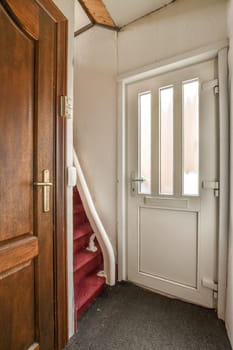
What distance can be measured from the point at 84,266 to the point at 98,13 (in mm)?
2387

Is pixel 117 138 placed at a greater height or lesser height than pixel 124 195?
greater

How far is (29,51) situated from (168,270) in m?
1.89

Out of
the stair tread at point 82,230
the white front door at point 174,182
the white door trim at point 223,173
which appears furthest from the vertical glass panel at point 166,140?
the stair tread at point 82,230

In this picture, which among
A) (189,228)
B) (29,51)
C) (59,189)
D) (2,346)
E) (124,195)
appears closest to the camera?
(2,346)

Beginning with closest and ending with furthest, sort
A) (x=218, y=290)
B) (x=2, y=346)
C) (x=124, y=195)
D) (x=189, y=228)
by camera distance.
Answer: (x=2, y=346) → (x=218, y=290) → (x=189, y=228) → (x=124, y=195)

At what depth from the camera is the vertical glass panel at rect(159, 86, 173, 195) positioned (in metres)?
1.75

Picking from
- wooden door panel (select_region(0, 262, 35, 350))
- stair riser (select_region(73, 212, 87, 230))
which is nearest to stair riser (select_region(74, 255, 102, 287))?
stair riser (select_region(73, 212, 87, 230))

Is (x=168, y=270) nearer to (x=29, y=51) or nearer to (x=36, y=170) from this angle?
(x=36, y=170)

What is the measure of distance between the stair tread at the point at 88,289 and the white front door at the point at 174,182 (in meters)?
0.34

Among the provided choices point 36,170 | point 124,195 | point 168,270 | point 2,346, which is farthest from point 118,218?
point 2,346

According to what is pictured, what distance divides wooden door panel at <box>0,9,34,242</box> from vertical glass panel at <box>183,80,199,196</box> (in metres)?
1.23

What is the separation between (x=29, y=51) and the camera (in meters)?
0.96

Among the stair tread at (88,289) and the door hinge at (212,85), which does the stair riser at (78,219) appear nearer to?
the stair tread at (88,289)

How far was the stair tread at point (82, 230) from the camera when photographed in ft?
6.26
